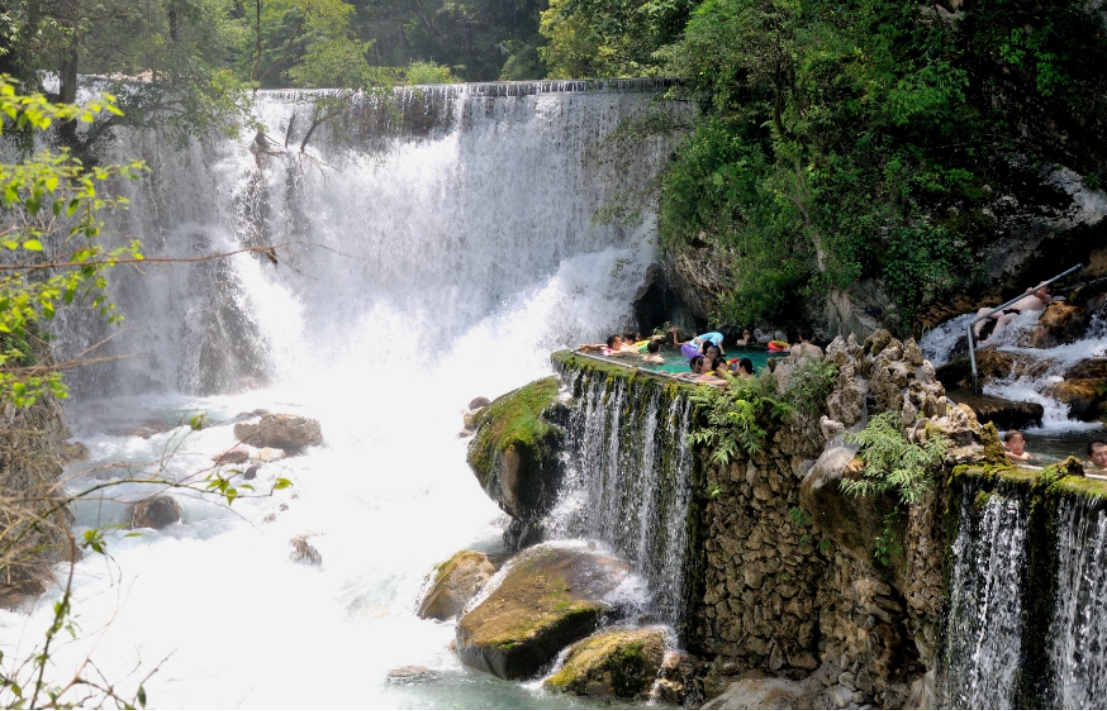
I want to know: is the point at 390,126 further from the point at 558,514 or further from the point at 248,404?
the point at 558,514

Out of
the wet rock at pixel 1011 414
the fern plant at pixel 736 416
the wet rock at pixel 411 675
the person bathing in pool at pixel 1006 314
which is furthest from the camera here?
the person bathing in pool at pixel 1006 314

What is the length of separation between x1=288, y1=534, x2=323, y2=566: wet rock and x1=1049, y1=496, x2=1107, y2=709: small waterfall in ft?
31.4

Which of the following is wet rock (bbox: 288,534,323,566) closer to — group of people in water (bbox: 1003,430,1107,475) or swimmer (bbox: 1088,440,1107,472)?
group of people in water (bbox: 1003,430,1107,475)

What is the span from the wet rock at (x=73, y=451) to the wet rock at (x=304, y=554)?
4.96 meters

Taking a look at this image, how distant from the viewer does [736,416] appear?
9.29 m

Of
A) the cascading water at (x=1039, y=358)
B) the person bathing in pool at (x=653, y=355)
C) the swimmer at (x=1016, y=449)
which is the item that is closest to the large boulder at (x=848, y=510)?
the swimmer at (x=1016, y=449)

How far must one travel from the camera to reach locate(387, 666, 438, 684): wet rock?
32.8 feet

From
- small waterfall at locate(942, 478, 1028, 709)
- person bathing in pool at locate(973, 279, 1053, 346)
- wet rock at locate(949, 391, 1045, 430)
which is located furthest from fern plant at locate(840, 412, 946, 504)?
person bathing in pool at locate(973, 279, 1053, 346)

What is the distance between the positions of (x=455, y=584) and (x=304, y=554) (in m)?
2.85

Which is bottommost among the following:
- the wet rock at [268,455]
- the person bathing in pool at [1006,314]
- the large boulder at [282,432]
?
the wet rock at [268,455]

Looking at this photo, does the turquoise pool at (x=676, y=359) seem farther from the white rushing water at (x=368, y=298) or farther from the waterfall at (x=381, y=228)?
the waterfall at (x=381, y=228)

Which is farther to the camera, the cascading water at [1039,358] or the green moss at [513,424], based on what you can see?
the green moss at [513,424]

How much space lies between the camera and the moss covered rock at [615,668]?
9.29 metres

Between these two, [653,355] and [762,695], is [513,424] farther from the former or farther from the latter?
[762,695]
